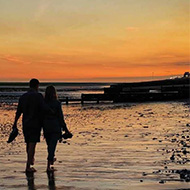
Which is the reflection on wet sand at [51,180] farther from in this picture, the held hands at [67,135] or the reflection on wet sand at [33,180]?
the held hands at [67,135]

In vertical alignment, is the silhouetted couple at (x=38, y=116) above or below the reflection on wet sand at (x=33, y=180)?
above

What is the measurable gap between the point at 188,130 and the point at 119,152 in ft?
23.0

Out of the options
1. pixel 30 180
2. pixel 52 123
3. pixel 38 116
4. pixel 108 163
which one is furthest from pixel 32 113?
pixel 108 163

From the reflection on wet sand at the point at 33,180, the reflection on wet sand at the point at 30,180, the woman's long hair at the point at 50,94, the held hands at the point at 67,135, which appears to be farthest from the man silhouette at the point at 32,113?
the held hands at the point at 67,135

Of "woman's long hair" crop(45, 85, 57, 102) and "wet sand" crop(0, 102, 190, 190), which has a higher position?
"woman's long hair" crop(45, 85, 57, 102)

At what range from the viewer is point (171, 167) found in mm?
9734

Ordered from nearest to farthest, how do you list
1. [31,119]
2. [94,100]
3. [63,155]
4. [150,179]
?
[150,179] → [31,119] → [63,155] → [94,100]

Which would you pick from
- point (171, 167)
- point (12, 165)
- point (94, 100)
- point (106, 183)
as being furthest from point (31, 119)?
point (94, 100)

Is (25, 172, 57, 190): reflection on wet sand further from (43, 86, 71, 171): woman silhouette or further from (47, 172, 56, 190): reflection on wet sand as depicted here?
(43, 86, 71, 171): woman silhouette

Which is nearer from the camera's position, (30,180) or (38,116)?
(30,180)

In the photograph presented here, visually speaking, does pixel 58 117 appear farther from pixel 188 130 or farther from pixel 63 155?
pixel 188 130

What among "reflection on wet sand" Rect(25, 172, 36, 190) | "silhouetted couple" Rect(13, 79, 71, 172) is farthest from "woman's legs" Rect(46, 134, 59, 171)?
"reflection on wet sand" Rect(25, 172, 36, 190)

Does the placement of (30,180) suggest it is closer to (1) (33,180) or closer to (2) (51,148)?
(1) (33,180)

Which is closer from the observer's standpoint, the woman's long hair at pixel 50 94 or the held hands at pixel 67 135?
the woman's long hair at pixel 50 94
